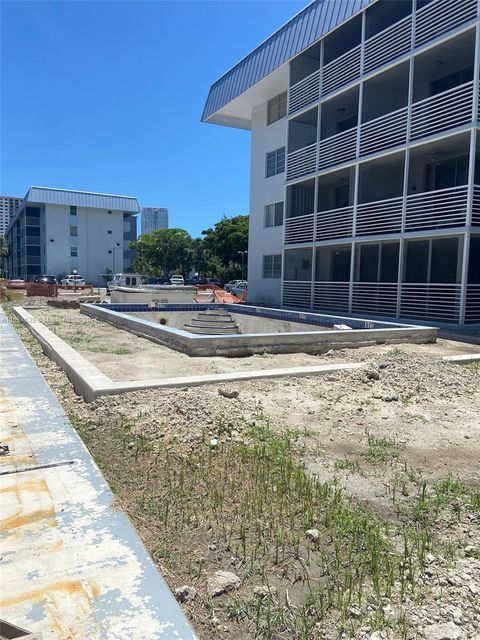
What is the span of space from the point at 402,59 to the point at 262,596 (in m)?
18.9

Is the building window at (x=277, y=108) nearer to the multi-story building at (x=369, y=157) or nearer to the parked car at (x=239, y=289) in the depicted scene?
the multi-story building at (x=369, y=157)

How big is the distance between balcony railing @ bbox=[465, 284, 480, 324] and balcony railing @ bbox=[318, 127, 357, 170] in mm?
7718

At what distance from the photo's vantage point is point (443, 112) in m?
15.8

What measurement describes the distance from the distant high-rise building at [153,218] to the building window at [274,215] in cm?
13825

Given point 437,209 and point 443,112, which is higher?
point 443,112

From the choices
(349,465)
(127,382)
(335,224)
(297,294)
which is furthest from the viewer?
(297,294)

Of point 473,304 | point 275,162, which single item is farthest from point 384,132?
point 275,162

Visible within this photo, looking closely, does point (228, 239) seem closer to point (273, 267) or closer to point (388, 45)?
point (273, 267)

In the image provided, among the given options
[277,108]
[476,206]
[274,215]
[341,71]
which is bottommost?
[476,206]

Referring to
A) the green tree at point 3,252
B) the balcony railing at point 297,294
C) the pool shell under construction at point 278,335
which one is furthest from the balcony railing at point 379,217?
the green tree at point 3,252

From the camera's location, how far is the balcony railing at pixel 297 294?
76.2 ft

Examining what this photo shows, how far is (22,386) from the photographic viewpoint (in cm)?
694

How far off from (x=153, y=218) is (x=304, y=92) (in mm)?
146700

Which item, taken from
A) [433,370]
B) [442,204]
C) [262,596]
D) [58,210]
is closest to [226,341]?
[433,370]
